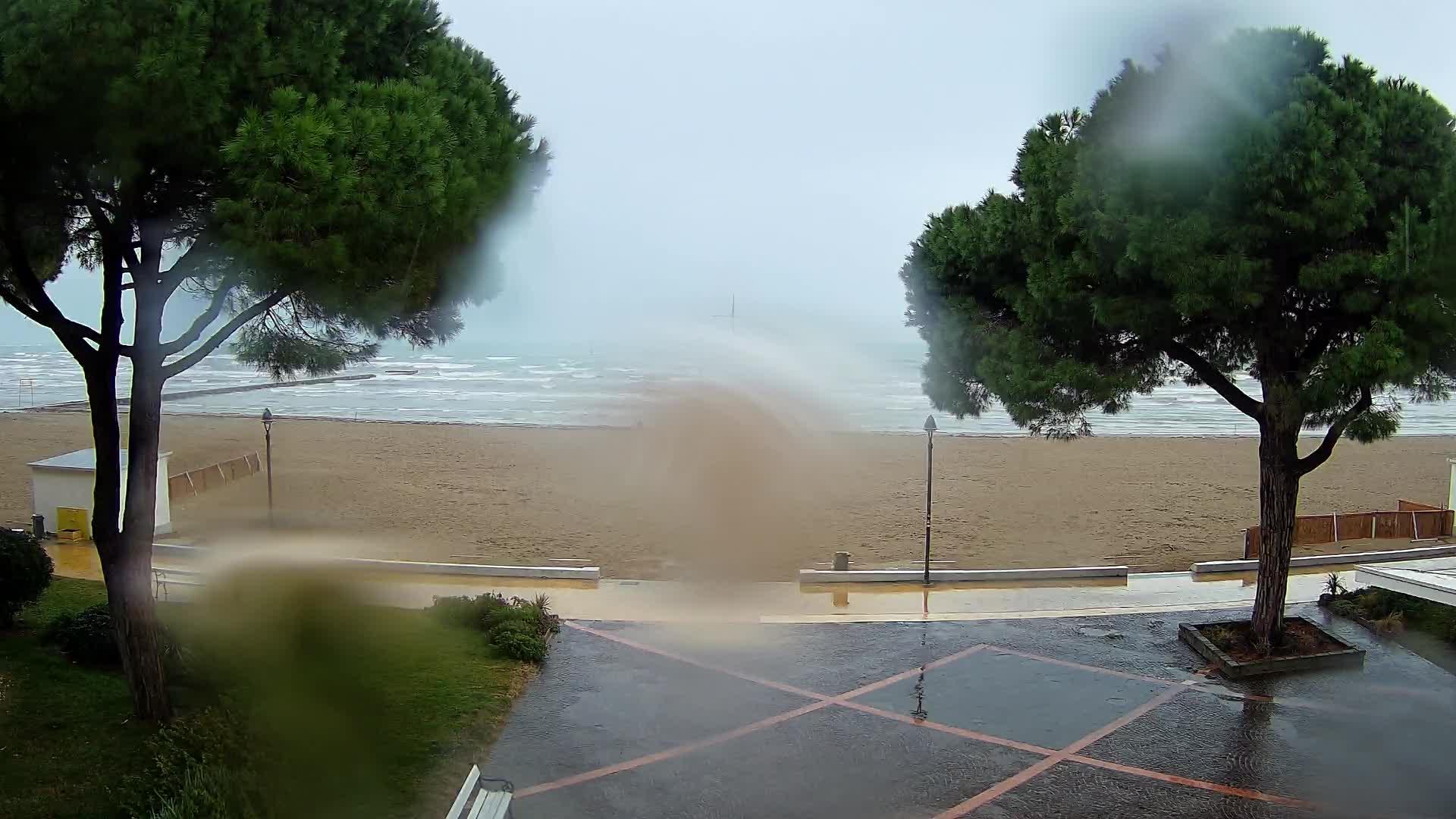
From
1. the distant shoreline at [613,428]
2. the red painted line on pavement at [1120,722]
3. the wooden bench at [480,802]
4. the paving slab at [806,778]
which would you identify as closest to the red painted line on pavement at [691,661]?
the paving slab at [806,778]

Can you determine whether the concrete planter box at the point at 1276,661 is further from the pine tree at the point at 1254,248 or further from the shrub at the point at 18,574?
the shrub at the point at 18,574

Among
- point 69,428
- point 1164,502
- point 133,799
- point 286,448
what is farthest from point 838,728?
point 69,428

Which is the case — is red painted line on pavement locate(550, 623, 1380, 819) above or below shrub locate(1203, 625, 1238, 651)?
below

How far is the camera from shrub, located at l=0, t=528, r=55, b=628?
10.3m

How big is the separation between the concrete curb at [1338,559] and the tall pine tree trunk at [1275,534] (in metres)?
4.60

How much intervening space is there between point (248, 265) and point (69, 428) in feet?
141

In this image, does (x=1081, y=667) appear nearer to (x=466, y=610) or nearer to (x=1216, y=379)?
(x=1216, y=379)

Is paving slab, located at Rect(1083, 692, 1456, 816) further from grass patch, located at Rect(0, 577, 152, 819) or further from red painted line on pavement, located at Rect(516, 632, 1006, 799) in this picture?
grass patch, located at Rect(0, 577, 152, 819)

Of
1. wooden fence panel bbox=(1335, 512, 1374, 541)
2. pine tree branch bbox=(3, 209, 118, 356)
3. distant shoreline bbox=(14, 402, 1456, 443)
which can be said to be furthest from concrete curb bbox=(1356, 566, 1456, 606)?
distant shoreline bbox=(14, 402, 1456, 443)

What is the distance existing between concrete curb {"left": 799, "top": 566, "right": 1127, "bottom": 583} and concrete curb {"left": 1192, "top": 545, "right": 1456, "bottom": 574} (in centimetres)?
157

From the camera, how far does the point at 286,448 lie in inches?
1375

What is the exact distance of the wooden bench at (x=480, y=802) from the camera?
6.80 meters

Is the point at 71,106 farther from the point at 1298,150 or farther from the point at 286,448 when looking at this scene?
the point at 286,448

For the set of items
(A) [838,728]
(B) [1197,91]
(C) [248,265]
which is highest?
(B) [1197,91]
